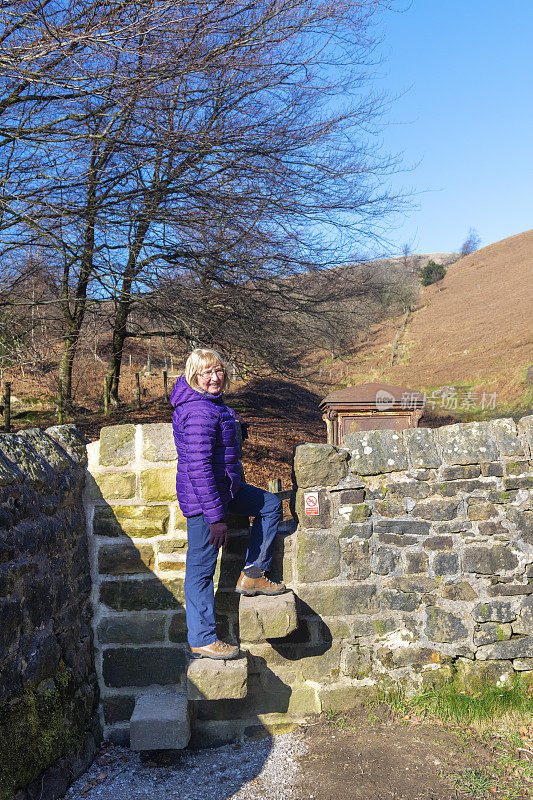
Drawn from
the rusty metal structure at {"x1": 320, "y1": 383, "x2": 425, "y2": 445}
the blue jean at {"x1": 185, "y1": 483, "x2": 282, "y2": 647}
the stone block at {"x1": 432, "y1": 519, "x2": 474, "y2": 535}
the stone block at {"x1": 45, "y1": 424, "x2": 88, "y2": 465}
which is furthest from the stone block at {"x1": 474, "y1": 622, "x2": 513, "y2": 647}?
the rusty metal structure at {"x1": 320, "y1": 383, "x2": 425, "y2": 445}

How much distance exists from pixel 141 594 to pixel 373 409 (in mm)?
5900

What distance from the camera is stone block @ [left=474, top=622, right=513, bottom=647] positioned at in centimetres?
379

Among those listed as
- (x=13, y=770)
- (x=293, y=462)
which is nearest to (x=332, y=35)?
(x=293, y=462)

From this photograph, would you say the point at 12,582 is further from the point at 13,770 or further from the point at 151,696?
the point at 151,696

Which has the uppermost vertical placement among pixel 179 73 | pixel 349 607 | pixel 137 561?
pixel 179 73

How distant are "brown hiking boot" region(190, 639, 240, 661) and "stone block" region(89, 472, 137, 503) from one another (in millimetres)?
1067

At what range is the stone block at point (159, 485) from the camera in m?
3.87

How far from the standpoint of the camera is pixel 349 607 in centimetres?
385

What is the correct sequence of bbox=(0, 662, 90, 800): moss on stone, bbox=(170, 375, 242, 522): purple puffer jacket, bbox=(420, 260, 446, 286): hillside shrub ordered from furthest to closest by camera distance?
bbox=(420, 260, 446, 286): hillside shrub
bbox=(170, 375, 242, 522): purple puffer jacket
bbox=(0, 662, 90, 800): moss on stone

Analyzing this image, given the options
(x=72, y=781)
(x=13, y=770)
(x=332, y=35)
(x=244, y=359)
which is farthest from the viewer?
(x=244, y=359)

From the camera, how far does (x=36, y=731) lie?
2.82 meters

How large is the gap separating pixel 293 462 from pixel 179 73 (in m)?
4.10

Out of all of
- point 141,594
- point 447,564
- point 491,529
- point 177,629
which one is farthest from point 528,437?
point 141,594

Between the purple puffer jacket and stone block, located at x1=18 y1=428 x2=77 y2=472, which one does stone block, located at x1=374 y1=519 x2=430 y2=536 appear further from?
stone block, located at x1=18 y1=428 x2=77 y2=472
